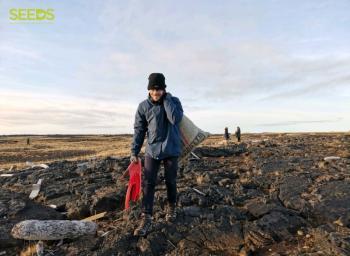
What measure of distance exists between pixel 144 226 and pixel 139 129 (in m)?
1.81

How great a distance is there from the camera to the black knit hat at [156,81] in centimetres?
683

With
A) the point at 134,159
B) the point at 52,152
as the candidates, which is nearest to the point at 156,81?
the point at 134,159

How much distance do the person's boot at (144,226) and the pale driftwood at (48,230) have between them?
1.11 m

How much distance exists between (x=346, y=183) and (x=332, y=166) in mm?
2864

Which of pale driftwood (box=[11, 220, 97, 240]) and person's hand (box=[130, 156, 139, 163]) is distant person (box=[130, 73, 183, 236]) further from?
pale driftwood (box=[11, 220, 97, 240])

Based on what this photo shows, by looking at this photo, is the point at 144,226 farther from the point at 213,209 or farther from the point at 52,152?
the point at 52,152

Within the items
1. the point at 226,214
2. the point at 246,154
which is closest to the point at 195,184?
the point at 226,214

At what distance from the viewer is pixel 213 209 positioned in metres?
8.39

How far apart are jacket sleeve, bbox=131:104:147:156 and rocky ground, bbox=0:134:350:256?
155 centimetres

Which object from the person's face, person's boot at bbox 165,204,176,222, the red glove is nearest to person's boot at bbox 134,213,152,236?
person's boot at bbox 165,204,176,222

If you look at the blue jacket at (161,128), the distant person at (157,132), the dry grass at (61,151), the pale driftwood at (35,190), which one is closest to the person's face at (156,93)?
the distant person at (157,132)

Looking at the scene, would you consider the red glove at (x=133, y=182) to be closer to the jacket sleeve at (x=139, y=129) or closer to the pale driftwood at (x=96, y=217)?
the jacket sleeve at (x=139, y=129)

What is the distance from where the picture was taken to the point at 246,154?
16.4 m

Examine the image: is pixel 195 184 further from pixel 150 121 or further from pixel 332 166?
pixel 332 166
